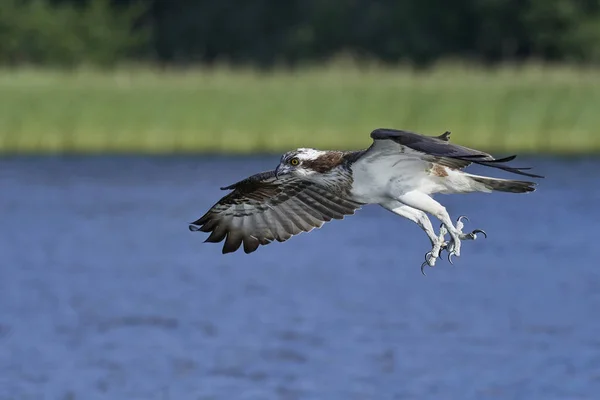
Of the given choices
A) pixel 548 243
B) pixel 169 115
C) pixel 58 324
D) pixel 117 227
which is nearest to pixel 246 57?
pixel 169 115

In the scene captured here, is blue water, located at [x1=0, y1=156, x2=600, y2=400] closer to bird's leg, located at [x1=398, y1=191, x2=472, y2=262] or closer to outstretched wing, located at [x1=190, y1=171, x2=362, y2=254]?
outstretched wing, located at [x1=190, y1=171, x2=362, y2=254]

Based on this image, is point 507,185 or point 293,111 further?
point 293,111

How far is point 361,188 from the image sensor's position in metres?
8.05

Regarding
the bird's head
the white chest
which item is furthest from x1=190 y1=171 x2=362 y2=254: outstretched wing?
the white chest

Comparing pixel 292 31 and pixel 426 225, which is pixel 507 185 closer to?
pixel 426 225

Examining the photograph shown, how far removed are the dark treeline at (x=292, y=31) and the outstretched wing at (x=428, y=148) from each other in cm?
3243

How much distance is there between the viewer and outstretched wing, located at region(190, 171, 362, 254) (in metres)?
9.05

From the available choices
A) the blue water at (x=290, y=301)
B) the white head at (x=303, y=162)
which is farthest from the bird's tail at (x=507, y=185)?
the blue water at (x=290, y=301)

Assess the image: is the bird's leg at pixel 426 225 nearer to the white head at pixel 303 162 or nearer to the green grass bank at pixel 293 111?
the white head at pixel 303 162

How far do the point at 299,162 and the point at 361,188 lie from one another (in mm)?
433

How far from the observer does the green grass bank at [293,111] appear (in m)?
25.3

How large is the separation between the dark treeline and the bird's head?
3211 centimetres

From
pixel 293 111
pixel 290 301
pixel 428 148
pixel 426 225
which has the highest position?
pixel 428 148

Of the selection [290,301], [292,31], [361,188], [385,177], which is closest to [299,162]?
[361,188]
